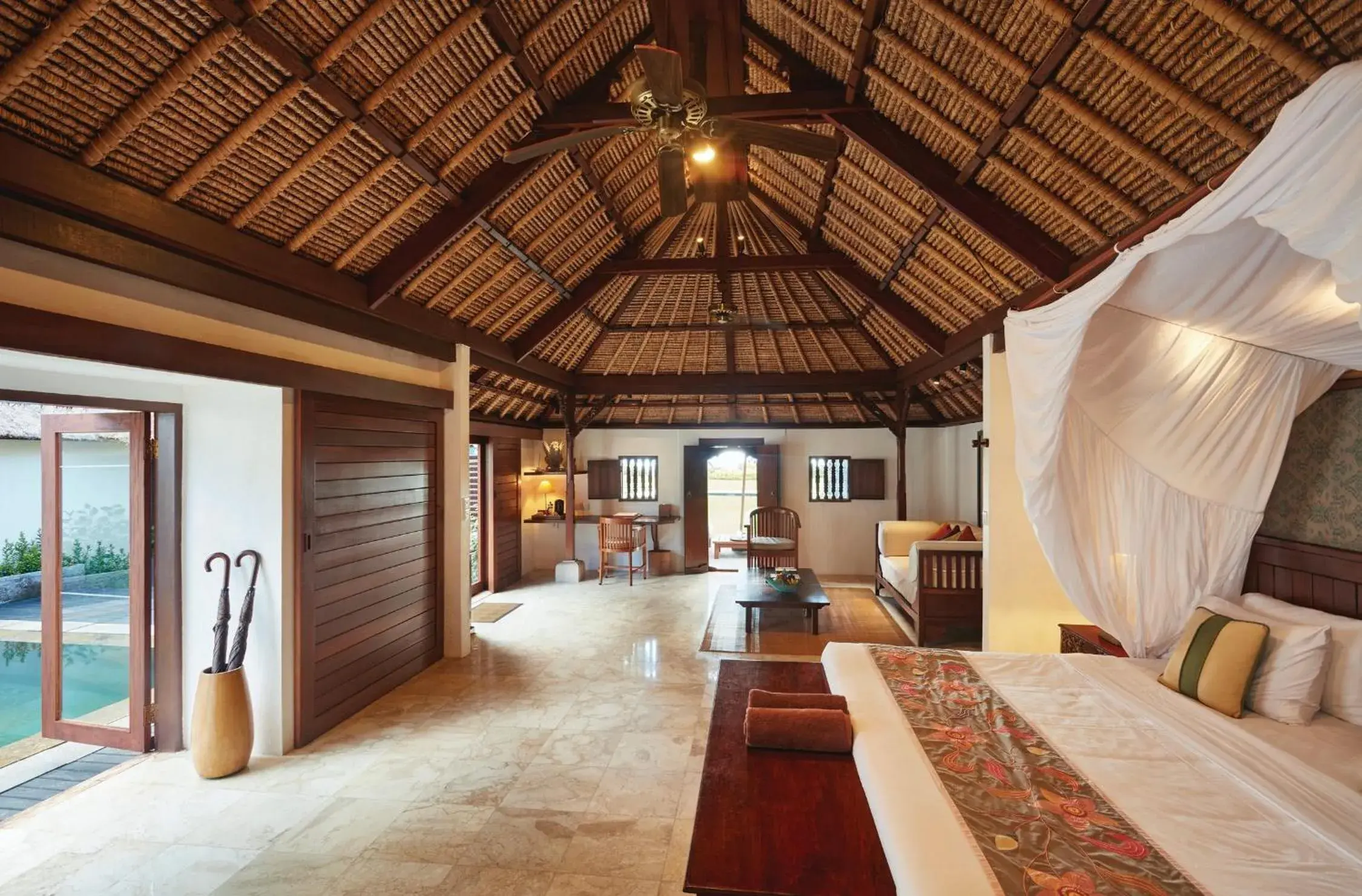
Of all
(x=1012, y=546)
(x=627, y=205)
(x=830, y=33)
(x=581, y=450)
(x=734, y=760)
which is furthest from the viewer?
(x=581, y=450)

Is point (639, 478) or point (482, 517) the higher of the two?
point (639, 478)

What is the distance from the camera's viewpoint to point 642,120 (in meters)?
2.52

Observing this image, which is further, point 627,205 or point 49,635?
point 627,205

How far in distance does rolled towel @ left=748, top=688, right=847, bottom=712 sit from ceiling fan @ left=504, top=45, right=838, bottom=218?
92.4 inches

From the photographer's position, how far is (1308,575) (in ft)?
9.26

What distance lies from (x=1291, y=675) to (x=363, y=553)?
5.05 m

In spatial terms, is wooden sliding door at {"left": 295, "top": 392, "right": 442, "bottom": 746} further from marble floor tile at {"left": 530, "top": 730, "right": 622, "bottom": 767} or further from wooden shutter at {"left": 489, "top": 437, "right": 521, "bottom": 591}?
wooden shutter at {"left": 489, "top": 437, "right": 521, "bottom": 591}

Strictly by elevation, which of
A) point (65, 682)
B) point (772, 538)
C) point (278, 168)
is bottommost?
point (65, 682)

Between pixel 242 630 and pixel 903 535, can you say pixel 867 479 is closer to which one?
pixel 903 535

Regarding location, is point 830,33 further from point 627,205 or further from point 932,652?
point 932,652

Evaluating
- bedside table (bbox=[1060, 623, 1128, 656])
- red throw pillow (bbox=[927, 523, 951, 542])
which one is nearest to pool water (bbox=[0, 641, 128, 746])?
bedside table (bbox=[1060, 623, 1128, 656])

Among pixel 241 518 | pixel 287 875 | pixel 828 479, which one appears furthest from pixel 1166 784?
pixel 828 479

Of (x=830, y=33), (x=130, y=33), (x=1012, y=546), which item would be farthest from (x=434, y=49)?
(x=1012, y=546)

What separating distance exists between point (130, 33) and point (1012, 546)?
555 cm
